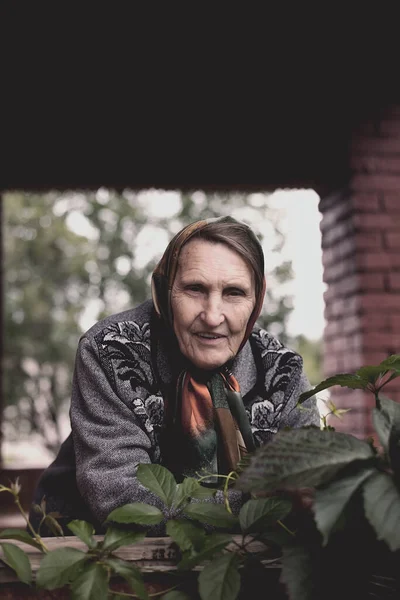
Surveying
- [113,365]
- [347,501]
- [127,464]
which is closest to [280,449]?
[347,501]

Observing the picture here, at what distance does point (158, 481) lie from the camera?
0.98m

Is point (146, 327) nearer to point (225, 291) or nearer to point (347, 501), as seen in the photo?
point (225, 291)

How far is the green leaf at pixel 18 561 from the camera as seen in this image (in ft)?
2.90

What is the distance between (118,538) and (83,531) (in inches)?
1.8

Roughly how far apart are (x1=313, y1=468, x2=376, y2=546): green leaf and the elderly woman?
1.67 ft

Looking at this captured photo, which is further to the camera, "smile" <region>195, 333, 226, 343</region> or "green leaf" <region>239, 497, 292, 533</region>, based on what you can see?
"smile" <region>195, 333, 226, 343</region>

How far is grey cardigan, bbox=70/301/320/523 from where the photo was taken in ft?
4.06

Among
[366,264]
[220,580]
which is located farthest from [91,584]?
[366,264]

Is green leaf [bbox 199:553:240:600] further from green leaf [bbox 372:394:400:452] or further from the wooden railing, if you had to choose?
green leaf [bbox 372:394:400:452]

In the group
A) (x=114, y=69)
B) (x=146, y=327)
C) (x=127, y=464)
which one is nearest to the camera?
(x=127, y=464)

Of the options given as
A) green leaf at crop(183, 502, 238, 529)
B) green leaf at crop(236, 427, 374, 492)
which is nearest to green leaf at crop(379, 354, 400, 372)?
green leaf at crop(236, 427, 374, 492)

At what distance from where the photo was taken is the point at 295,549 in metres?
0.85

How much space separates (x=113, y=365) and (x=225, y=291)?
0.25 metres

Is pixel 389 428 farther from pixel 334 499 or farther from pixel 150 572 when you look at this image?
pixel 150 572
